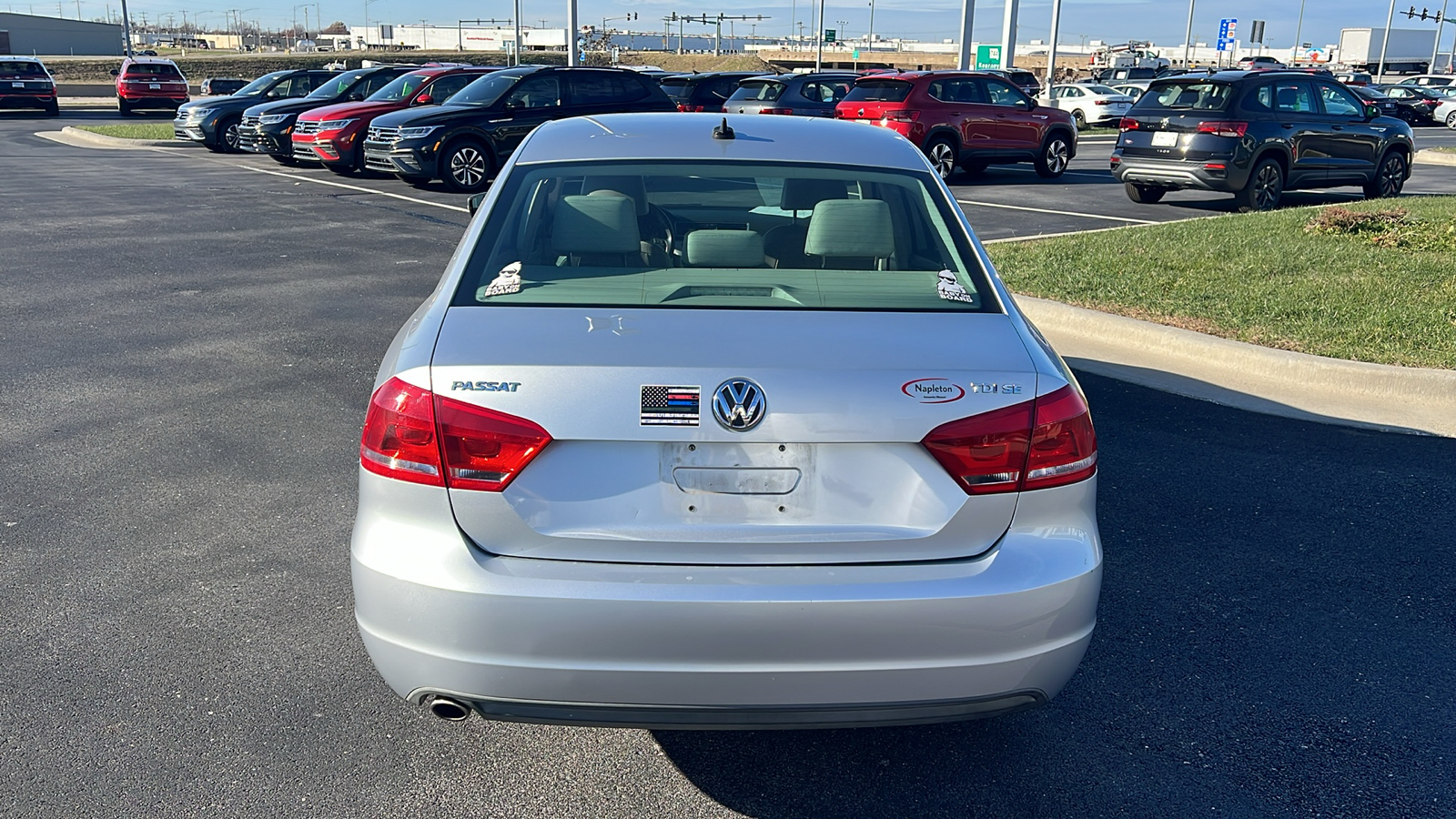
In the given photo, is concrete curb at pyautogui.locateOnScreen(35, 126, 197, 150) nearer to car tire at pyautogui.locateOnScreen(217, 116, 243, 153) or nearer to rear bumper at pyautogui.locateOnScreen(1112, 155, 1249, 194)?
car tire at pyautogui.locateOnScreen(217, 116, 243, 153)

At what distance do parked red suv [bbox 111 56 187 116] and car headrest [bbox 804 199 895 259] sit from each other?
3877cm

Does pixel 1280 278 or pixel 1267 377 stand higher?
pixel 1280 278

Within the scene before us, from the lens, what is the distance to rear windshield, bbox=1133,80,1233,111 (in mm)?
15203

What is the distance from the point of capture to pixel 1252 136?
14.9 m

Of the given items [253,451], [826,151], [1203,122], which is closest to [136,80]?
[1203,122]

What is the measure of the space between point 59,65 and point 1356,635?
80368mm

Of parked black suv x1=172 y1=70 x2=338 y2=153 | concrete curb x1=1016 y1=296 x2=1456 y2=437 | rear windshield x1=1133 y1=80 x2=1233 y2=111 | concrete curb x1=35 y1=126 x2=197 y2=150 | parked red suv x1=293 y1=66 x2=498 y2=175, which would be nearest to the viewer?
concrete curb x1=1016 y1=296 x2=1456 y2=437

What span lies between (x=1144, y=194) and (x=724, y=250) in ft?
47.7

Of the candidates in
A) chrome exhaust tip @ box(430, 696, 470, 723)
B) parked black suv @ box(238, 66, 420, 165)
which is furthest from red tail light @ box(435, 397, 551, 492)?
parked black suv @ box(238, 66, 420, 165)

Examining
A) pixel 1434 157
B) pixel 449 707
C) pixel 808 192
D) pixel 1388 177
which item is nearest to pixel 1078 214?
pixel 1388 177

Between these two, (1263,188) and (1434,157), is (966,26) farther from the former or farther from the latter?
(1263,188)

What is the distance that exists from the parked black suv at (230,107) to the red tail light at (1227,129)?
1716 centimetres

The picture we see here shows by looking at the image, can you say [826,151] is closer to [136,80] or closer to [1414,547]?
[1414,547]

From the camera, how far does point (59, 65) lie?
69.9 meters
